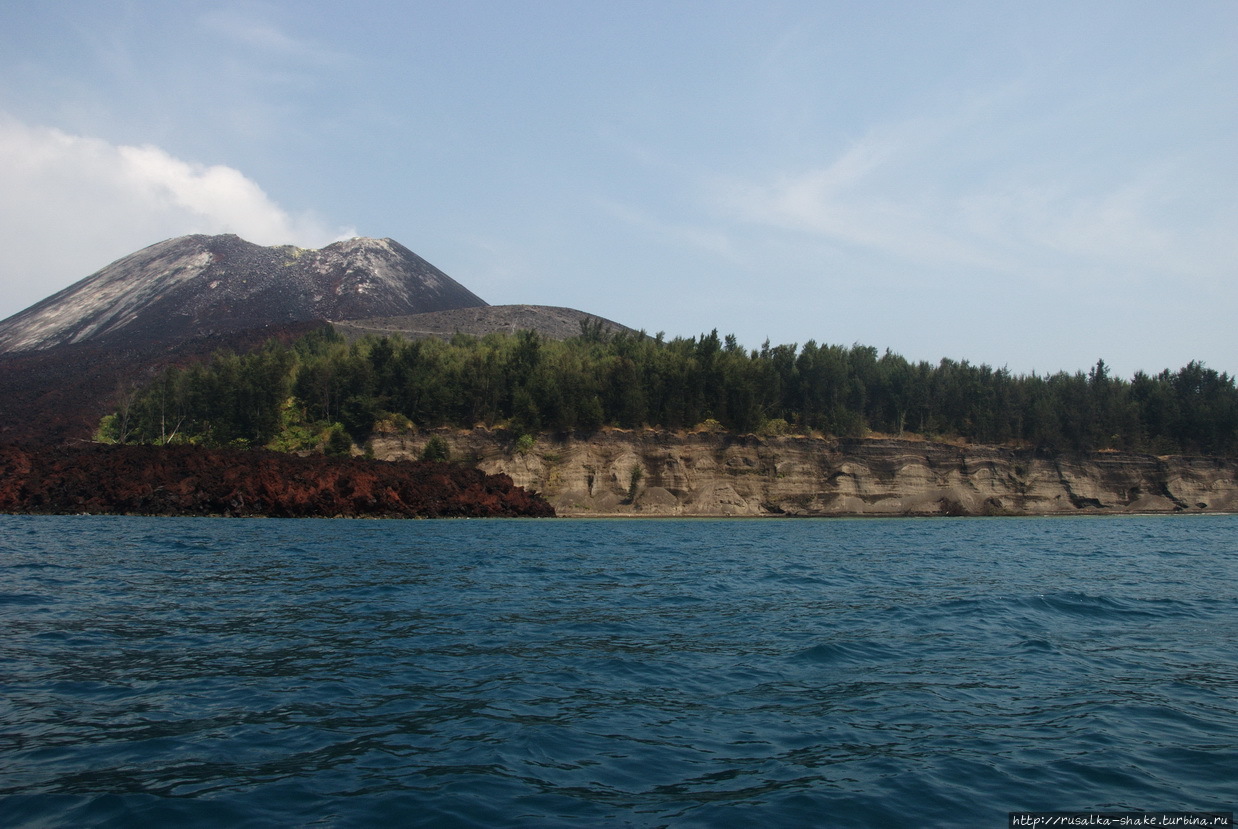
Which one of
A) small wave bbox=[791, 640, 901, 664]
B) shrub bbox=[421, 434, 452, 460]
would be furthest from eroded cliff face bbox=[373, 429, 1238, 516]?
small wave bbox=[791, 640, 901, 664]

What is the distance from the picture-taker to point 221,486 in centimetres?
5162

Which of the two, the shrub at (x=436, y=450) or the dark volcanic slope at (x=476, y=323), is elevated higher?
the dark volcanic slope at (x=476, y=323)

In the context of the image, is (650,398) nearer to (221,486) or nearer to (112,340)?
(221,486)

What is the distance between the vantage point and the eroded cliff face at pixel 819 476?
2995 inches

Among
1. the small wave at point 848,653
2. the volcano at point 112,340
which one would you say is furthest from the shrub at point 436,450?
the small wave at point 848,653

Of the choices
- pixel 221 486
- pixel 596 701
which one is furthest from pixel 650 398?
pixel 596 701

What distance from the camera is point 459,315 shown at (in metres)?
150

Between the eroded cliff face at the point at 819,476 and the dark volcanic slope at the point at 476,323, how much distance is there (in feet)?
180

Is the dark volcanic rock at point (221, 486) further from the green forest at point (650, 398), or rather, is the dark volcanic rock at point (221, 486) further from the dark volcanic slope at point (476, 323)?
the dark volcanic slope at point (476, 323)

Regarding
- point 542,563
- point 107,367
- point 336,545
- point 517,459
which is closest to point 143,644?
point 542,563

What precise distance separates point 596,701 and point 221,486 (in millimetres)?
49686

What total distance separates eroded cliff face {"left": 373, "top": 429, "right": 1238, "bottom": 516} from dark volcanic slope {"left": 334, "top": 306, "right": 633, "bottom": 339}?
55011 millimetres

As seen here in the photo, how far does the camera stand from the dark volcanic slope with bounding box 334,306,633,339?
134m

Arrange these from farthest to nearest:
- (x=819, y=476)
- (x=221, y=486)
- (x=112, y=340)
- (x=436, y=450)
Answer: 1. (x=112, y=340)
2. (x=819, y=476)
3. (x=436, y=450)
4. (x=221, y=486)
